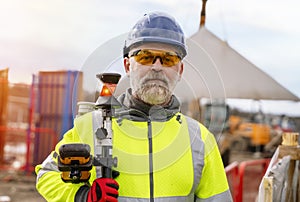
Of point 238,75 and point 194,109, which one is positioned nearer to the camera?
point 194,109

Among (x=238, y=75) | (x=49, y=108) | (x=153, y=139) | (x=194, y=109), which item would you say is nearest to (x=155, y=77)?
(x=153, y=139)

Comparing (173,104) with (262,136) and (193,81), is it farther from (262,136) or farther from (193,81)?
(262,136)

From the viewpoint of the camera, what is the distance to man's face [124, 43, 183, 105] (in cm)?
200

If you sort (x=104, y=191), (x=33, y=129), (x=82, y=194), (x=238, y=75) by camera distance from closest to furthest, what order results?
(x=104, y=191)
(x=82, y=194)
(x=238, y=75)
(x=33, y=129)

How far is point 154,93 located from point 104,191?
1.48 feet

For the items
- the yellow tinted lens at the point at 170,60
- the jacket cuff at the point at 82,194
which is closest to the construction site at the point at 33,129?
the yellow tinted lens at the point at 170,60

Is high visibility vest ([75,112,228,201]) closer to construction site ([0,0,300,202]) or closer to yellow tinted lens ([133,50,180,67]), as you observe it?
construction site ([0,0,300,202])

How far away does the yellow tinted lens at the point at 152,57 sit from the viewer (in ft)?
6.58

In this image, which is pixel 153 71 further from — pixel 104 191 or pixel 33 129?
pixel 33 129

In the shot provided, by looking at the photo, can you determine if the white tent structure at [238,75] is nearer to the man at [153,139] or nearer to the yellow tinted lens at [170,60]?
Result: the man at [153,139]

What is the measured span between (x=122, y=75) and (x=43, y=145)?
10.6 metres

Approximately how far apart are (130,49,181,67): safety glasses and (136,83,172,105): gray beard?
93 millimetres

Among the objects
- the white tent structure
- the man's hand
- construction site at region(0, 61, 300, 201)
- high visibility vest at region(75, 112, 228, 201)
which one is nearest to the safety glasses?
high visibility vest at region(75, 112, 228, 201)

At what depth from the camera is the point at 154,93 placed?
2.01m
